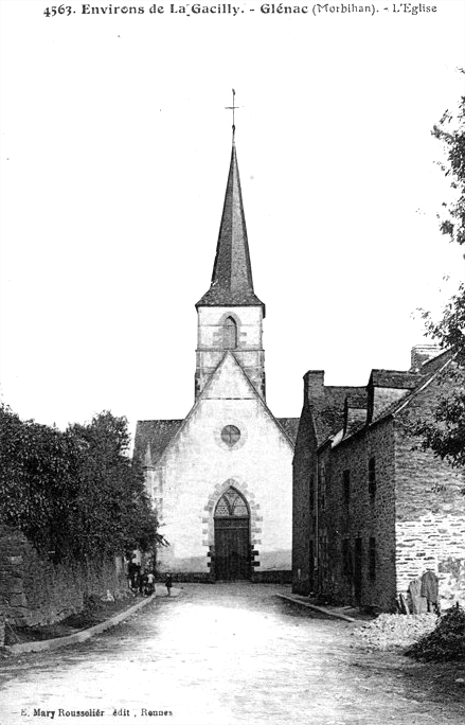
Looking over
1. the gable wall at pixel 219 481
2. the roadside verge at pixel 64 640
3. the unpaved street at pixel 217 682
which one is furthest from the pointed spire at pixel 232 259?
the unpaved street at pixel 217 682

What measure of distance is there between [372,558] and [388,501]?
2372 millimetres

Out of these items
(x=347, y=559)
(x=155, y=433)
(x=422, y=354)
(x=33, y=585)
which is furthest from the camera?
(x=155, y=433)

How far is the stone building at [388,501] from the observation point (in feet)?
65.8

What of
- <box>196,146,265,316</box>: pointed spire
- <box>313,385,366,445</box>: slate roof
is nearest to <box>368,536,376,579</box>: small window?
<box>313,385,366,445</box>: slate roof

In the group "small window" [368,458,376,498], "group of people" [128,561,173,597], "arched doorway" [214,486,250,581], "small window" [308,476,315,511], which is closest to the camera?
"small window" [368,458,376,498]

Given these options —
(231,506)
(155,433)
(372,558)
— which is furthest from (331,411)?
(155,433)

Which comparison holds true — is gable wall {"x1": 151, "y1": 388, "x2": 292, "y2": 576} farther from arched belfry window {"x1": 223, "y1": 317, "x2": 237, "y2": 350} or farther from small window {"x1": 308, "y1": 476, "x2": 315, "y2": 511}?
small window {"x1": 308, "y1": 476, "x2": 315, "y2": 511}

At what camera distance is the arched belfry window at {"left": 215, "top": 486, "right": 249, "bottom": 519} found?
43.8 metres

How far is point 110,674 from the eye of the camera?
10.8 meters

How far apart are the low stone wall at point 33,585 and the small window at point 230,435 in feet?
80.1

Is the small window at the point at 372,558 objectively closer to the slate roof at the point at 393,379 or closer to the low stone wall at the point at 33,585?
the slate roof at the point at 393,379

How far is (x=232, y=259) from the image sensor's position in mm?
54312

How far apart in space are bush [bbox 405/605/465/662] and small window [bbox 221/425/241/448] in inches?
1196

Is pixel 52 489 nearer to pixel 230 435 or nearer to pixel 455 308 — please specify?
pixel 455 308
